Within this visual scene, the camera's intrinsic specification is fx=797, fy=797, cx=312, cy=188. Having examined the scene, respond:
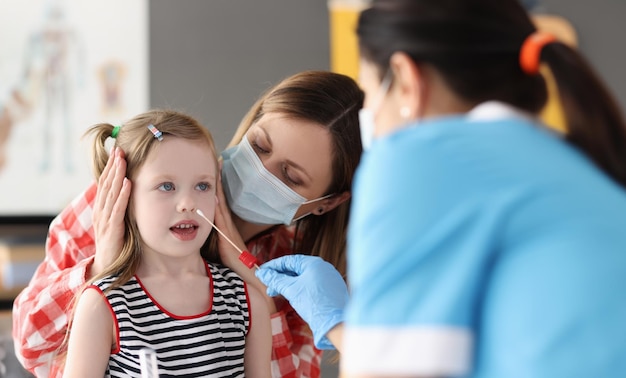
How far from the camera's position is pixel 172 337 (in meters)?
1.60

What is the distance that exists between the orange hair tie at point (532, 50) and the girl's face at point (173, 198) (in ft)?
2.79

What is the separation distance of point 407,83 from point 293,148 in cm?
83

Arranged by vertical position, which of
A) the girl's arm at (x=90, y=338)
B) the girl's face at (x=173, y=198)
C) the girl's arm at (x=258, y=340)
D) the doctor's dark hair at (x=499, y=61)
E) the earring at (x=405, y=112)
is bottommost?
the girl's arm at (x=258, y=340)

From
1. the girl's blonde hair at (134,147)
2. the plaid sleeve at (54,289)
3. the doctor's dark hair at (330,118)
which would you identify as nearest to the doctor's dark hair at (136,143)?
the girl's blonde hair at (134,147)

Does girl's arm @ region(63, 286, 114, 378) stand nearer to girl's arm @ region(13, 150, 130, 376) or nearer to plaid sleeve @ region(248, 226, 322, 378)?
girl's arm @ region(13, 150, 130, 376)

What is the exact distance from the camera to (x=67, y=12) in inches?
133

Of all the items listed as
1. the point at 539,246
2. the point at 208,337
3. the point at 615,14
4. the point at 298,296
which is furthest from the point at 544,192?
the point at 615,14

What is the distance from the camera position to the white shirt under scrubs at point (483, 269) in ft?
2.71

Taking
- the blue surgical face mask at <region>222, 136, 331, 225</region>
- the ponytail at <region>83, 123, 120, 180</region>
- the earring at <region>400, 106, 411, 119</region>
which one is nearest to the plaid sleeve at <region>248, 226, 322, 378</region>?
the blue surgical face mask at <region>222, 136, 331, 225</region>

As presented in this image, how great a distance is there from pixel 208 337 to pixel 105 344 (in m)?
0.20

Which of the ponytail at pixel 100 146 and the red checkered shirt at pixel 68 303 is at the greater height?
the ponytail at pixel 100 146

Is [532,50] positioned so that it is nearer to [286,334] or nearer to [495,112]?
[495,112]

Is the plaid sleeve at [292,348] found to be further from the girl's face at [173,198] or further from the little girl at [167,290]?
the girl's face at [173,198]

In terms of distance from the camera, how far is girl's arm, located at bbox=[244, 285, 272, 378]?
5.60ft
